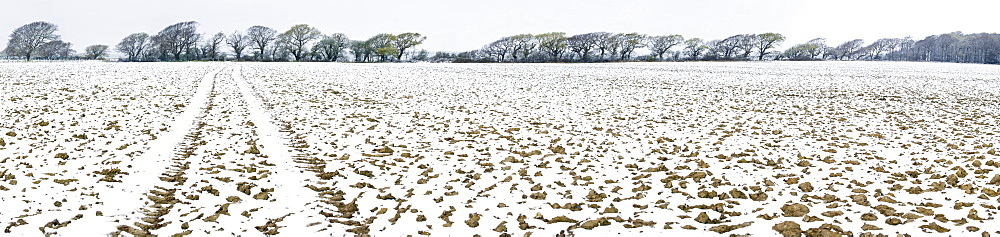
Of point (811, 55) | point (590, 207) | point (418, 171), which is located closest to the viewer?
point (590, 207)

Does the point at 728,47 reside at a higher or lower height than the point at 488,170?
higher

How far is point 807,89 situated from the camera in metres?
24.0

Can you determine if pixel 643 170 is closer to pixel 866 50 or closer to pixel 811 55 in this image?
pixel 811 55

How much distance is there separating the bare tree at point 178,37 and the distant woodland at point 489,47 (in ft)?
0.34

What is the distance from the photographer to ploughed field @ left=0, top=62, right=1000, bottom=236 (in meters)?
5.56

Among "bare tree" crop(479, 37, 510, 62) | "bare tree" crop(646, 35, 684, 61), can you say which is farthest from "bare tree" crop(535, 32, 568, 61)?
"bare tree" crop(646, 35, 684, 61)

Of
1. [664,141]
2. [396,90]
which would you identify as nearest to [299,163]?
[664,141]

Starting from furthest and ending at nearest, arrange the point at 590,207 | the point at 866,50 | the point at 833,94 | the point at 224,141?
the point at 866,50 < the point at 833,94 < the point at 224,141 < the point at 590,207

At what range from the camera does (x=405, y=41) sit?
9594 centimetres

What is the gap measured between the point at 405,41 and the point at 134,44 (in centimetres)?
5727

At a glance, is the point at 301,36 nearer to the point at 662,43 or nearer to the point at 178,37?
the point at 178,37

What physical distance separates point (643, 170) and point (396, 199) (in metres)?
3.87

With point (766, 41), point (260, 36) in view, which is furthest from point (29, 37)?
point (766, 41)

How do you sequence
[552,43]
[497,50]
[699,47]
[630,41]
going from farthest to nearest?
1. [699,47]
2. [497,50]
3. [630,41]
4. [552,43]
